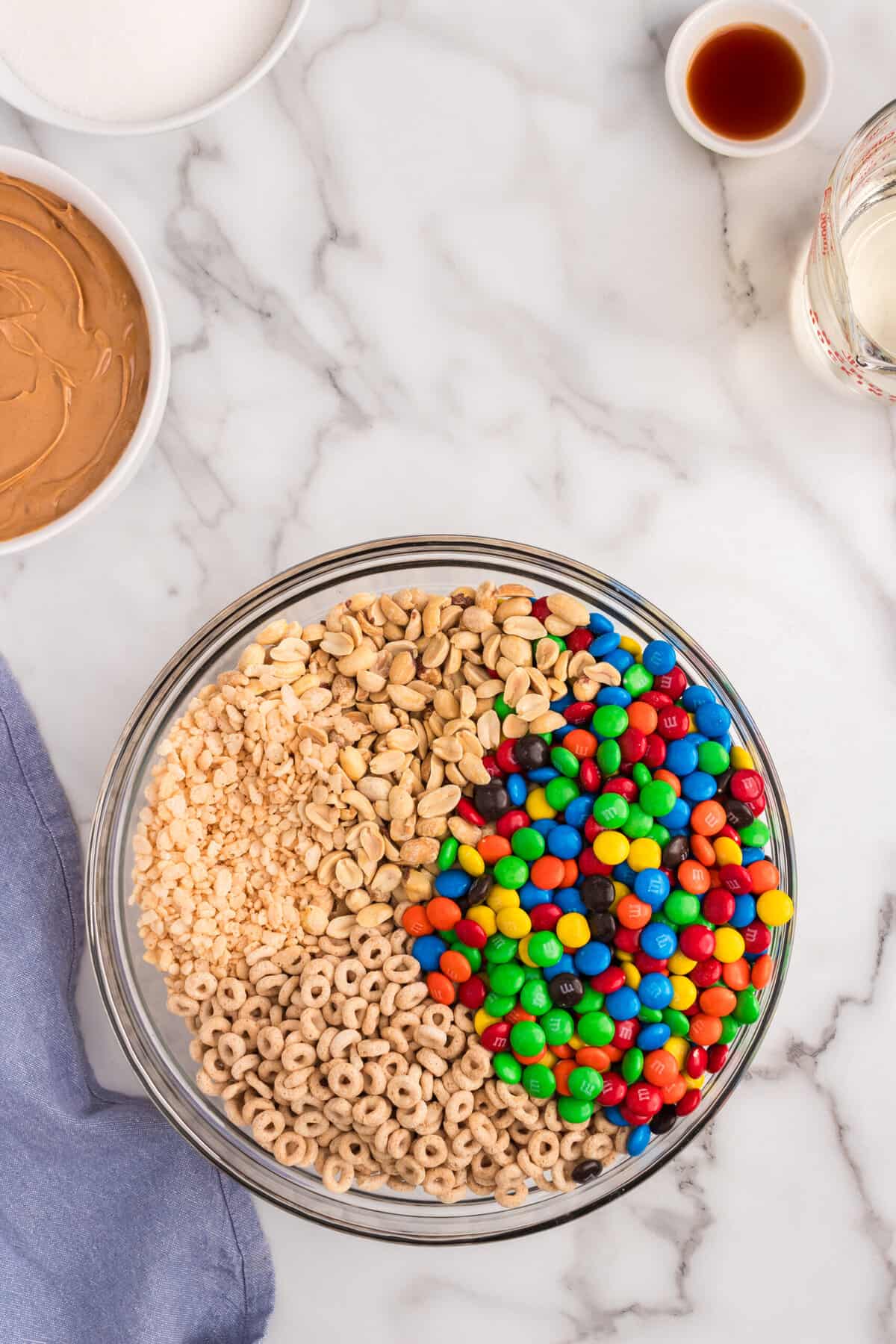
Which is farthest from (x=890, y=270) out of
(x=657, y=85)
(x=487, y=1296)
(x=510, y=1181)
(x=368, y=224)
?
(x=487, y=1296)

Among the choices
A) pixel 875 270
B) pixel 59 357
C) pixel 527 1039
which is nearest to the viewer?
pixel 527 1039

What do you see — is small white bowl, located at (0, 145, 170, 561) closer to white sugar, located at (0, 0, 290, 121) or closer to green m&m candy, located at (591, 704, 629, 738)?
white sugar, located at (0, 0, 290, 121)

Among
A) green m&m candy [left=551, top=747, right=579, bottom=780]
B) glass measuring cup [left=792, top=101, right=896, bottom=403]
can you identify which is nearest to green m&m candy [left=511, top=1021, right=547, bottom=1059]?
green m&m candy [left=551, top=747, right=579, bottom=780]

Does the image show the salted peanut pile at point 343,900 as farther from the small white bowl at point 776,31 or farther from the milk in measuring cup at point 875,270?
the small white bowl at point 776,31

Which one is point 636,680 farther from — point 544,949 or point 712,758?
point 544,949

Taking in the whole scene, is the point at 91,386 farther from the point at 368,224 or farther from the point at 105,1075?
the point at 105,1075

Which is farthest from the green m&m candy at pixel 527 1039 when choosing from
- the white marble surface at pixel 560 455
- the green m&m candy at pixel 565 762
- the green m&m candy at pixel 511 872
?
the white marble surface at pixel 560 455

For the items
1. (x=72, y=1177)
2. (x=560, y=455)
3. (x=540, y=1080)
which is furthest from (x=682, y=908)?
(x=72, y=1177)
